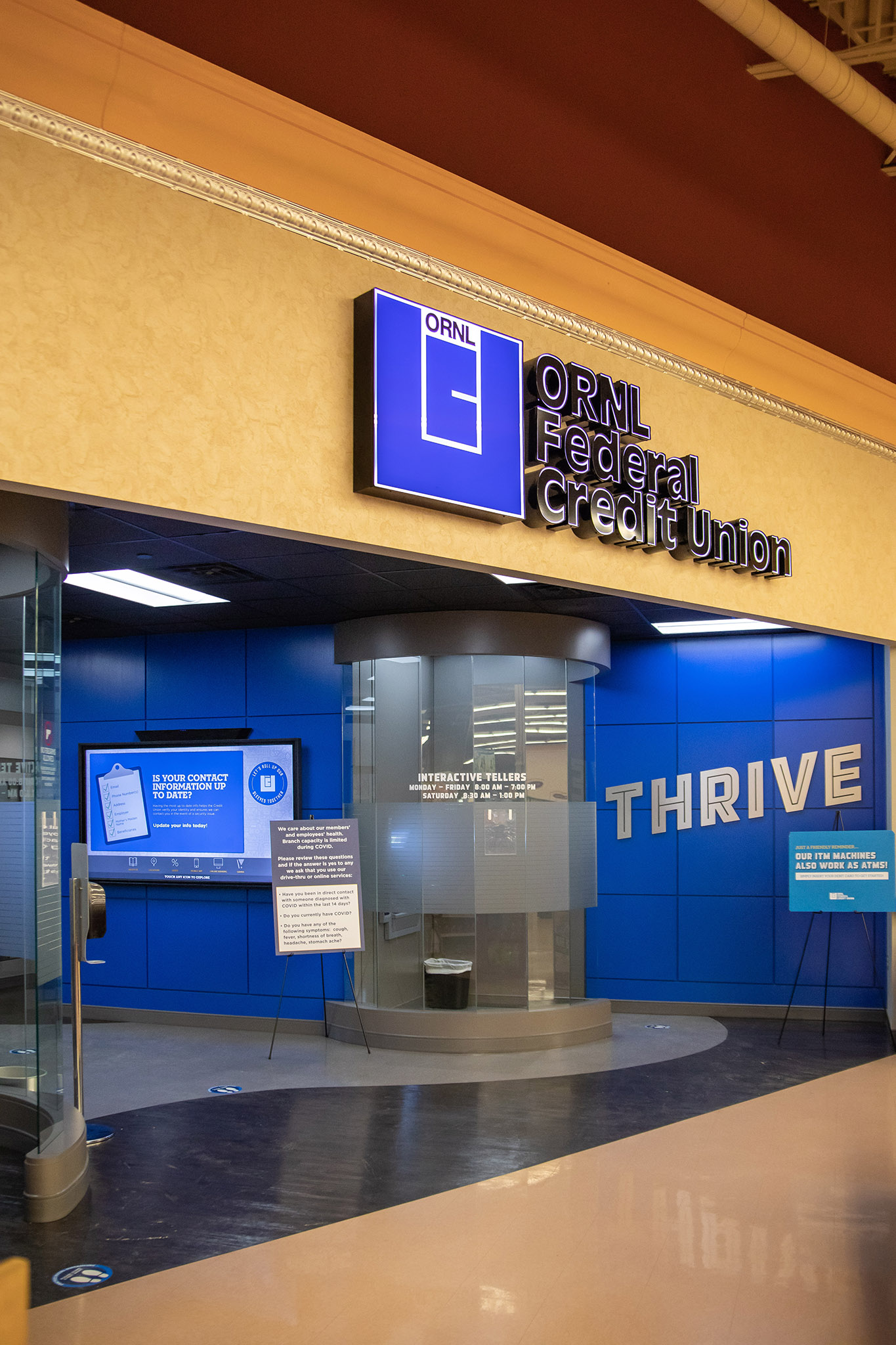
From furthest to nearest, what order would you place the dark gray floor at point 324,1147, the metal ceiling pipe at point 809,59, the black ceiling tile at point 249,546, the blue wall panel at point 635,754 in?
the blue wall panel at point 635,754, the black ceiling tile at point 249,546, the metal ceiling pipe at point 809,59, the dark gray floor at point 324,1147

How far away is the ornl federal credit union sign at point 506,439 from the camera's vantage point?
14.7ft

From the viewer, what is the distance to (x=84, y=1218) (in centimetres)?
459

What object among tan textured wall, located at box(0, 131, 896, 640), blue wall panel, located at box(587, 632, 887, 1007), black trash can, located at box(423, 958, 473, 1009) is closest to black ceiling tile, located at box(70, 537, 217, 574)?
tan textured wall, located at box(0, 131, 896, 640)

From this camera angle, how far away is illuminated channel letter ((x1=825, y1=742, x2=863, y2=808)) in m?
9.09

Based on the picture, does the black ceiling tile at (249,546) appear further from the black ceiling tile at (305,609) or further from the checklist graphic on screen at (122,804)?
the checklist graphic on screen at (122,804)

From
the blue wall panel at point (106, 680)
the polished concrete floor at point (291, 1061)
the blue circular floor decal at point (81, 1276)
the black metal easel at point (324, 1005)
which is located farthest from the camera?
the blue wall panel at point (106, 680)

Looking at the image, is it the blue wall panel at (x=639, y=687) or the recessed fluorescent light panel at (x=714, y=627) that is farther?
the blue wall panel at (x=639, y=687)

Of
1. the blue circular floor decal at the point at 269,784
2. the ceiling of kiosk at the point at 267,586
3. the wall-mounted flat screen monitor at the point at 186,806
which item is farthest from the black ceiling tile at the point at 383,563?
the blue circular floor decal at the point at 269,784

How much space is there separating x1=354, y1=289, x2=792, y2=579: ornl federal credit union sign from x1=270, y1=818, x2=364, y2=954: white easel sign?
326 centimetres

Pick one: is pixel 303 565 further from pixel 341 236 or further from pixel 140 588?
pixel 341 236

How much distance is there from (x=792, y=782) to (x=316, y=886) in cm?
412

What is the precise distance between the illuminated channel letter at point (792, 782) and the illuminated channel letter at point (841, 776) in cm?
13

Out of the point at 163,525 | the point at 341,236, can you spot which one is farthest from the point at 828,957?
the point at 341,236

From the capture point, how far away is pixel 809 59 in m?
4.92
